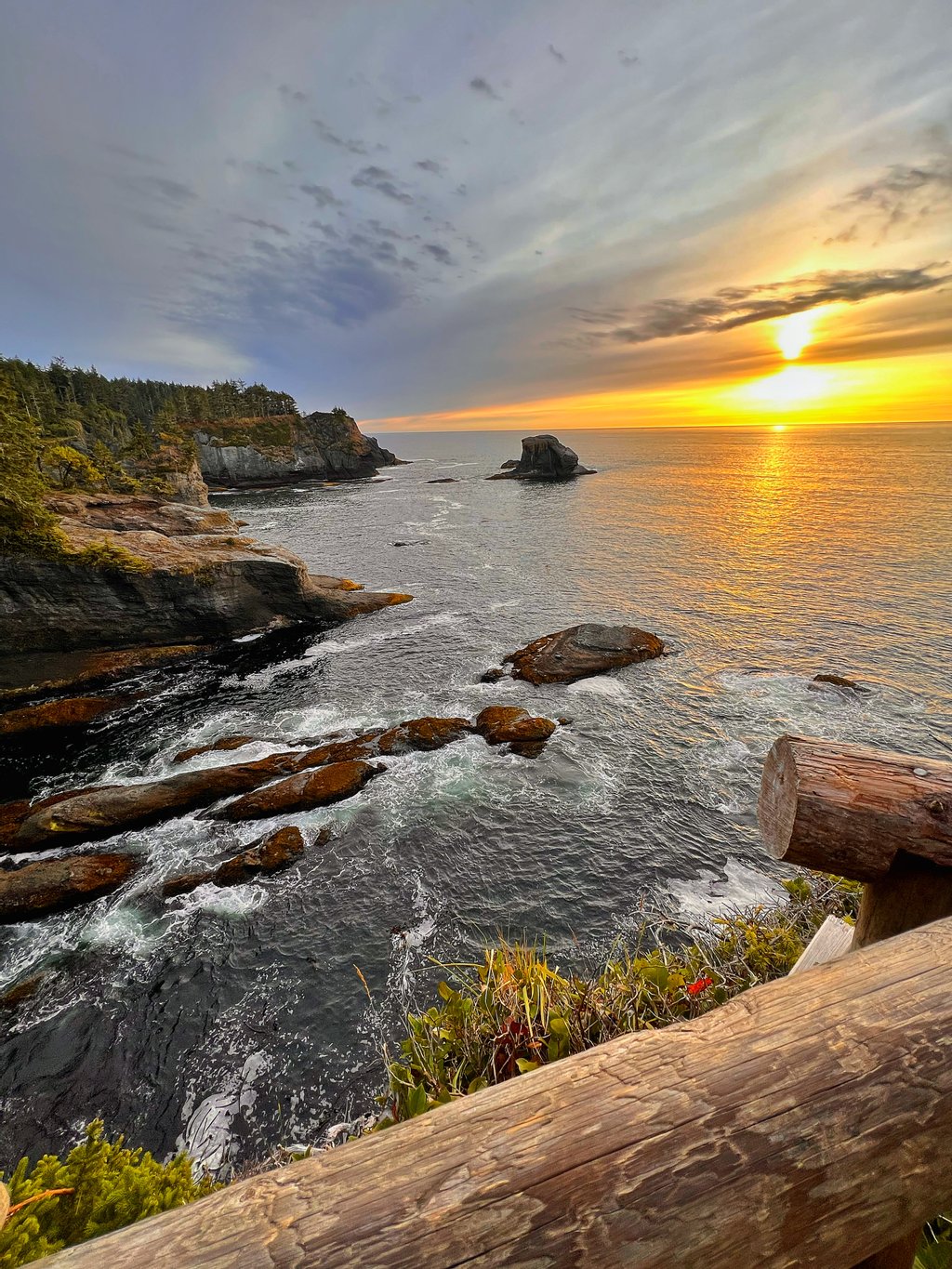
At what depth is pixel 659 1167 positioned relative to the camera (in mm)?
1380

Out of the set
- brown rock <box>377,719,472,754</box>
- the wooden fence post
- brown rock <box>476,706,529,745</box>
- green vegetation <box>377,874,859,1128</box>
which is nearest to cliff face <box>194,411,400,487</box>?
brown rock <box>377,719,472,754</box>

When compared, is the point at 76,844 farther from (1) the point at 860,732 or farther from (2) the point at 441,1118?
(1) the point at 860,732

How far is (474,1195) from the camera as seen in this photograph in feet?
4.31

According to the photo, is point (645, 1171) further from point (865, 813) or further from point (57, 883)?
point (57, 883)

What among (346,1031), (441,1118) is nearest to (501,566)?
(346,1031)

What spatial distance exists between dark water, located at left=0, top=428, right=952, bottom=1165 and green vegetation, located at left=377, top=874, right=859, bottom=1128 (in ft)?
14.6

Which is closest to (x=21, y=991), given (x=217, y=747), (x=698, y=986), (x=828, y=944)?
(x=217, y=747)

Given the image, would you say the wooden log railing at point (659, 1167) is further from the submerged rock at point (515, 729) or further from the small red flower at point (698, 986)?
the submerged rock at point (515, 729)

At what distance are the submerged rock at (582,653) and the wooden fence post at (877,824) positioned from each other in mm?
16745

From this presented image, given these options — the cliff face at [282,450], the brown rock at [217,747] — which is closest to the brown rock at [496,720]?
the brown rock at [217,747]

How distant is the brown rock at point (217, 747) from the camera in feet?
51.0

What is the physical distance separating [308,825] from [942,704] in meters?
19.2

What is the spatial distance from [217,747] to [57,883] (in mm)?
5382

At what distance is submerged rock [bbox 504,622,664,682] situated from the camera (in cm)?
2008
